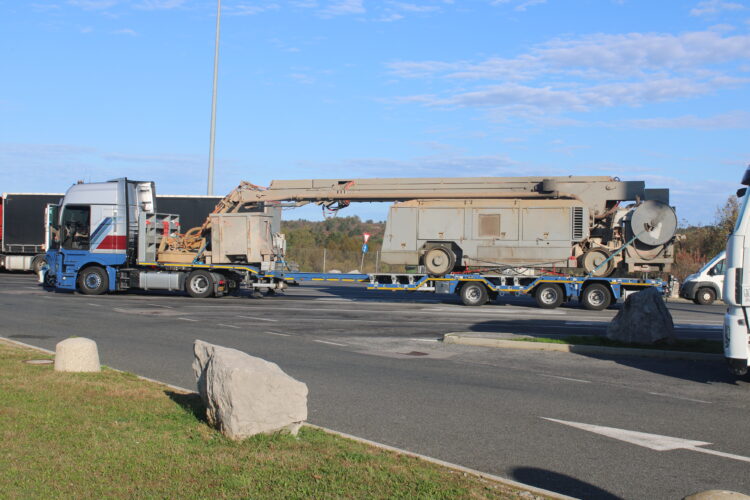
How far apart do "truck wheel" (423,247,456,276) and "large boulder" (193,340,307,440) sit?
62.4 ft

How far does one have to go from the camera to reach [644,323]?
586 inches

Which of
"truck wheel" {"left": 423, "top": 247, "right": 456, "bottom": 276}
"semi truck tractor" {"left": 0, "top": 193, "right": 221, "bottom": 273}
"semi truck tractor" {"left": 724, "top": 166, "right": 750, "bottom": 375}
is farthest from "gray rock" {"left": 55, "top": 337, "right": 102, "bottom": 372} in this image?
"semi truck tractor" {"left": 0, "top": 193, "right": 221, "bottom": 273}

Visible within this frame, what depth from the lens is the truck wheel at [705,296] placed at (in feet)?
95.2

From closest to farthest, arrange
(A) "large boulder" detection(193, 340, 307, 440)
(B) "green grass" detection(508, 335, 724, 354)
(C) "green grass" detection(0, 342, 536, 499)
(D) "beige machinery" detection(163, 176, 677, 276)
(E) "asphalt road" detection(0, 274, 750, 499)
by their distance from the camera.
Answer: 1. (C) "green grass" detection(0, 342, 536, 499)
2. (A) "large boulder" detection(193, 340, 307, 440)
3. (E) "asphalt road" detection(0, 274, 750, 499)
4. (B) "green grass" detection(508, 335, 724, 354)
5. (D) "beige machinery" detection(163, 176, 677, 276)

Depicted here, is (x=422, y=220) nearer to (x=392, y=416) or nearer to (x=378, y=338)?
(x=378, y=338)

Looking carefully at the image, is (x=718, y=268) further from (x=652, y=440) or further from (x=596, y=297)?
(x=652, y=440)

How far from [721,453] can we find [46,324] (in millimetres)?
15873

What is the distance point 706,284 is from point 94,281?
22.9 metres

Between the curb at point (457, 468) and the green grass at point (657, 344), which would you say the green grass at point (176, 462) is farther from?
the green grass at point (657, 344)

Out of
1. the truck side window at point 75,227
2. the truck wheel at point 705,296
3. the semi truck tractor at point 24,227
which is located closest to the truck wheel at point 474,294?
the truck wheel at point 705,296

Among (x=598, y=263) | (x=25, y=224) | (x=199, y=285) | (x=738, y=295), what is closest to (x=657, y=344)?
(x=738, y=295)

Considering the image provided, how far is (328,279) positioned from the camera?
27.0 meters

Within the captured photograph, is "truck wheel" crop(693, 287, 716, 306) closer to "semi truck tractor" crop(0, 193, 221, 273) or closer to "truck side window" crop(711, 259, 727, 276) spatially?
"truck side window" crop(711, 259, 727, 276)

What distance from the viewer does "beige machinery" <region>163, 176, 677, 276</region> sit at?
24.8m
